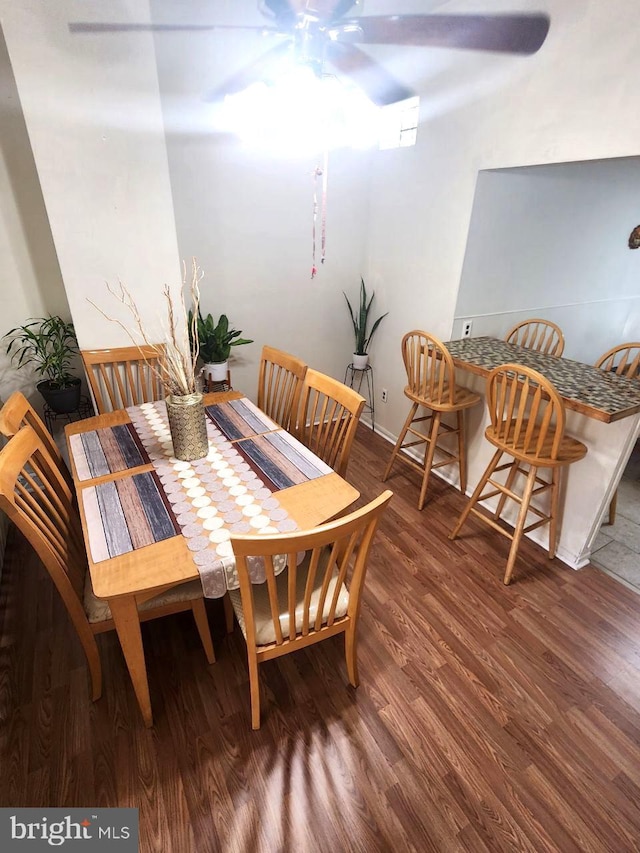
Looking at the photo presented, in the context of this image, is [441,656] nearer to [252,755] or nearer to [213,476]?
[252,755]

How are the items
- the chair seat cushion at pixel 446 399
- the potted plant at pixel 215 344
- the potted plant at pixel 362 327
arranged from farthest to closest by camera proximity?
the potted plant at pixel 362 327 → the potted plant at pixel 215 344 → the chair seat cushion at pixel 446 399

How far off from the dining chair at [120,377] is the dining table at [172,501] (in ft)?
1.15

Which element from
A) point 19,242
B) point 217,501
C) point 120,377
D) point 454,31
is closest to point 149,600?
point 217,501

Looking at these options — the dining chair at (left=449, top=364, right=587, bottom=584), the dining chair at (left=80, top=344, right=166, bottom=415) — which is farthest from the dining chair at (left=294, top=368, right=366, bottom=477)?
the dining chair at (left=80, top=344, right=166, bottom=415)

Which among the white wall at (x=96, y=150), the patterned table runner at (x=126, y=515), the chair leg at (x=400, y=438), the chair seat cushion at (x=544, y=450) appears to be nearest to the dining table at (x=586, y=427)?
the chair seat cushion at (x=544, y=450)

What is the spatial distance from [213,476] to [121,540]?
394mm

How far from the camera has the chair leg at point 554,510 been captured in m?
2.04

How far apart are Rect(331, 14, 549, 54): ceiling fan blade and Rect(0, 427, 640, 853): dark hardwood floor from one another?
219 centimetres

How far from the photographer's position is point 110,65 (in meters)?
1.84

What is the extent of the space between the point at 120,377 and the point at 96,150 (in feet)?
3.49

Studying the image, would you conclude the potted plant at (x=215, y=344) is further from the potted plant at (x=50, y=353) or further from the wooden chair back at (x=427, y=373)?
the wooden chair back at (x=427, y=373)

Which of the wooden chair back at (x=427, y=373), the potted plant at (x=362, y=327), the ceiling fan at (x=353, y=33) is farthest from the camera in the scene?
the potted plant at (x=362, y=327)

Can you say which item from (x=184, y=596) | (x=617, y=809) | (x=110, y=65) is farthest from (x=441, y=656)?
(x=110, y=65)

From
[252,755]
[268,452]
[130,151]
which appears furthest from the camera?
[130,151]
